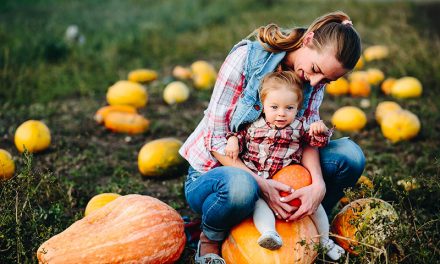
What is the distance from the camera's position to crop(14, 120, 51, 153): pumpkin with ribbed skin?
4.79 m

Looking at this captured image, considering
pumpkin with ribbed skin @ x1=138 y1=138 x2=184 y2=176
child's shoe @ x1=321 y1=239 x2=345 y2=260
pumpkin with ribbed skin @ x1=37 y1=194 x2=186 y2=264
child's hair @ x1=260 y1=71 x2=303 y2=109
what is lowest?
pumpkin with ribbed skin @ x1=138 y1=138 x2=184 y2=176

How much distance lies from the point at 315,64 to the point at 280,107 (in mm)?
339

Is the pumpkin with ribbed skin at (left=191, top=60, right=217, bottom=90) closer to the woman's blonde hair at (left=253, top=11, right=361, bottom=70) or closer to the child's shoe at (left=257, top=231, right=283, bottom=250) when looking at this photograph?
the woman's blonde hair at (left=253, top=11, right=361, bottom=70)

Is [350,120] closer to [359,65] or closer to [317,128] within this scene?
[359,65]

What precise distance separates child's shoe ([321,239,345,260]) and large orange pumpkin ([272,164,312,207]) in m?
0.30

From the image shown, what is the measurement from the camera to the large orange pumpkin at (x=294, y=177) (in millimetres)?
3295

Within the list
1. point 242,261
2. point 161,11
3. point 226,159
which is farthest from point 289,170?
point 161,11

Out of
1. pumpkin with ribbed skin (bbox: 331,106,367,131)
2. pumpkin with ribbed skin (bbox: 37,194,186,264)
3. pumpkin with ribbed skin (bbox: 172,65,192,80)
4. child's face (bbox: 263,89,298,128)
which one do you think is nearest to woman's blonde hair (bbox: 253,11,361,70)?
child's face (bbox: 263,89,298,128)

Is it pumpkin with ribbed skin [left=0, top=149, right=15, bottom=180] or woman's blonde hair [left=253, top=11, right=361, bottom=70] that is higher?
woman's blonde hair [left=253, top=11, right=361, bottom=70]

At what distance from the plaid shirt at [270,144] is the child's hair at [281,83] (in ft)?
0.61

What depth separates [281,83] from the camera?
3.22 meters

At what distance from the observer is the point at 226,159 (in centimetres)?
337

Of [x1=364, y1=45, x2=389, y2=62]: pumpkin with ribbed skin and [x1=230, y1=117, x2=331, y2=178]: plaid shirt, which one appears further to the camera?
[x1=364, y1=45, x2=389, y2=62]: pumpkin with ribbed skin

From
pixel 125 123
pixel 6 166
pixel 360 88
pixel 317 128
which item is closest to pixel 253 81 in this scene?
pixel 317 128
